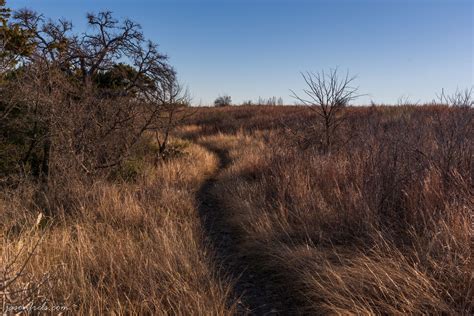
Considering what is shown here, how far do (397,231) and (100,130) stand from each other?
5.44 metres

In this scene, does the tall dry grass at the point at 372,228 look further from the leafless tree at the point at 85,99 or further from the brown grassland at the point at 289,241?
the leafless tree at the point at 85,99

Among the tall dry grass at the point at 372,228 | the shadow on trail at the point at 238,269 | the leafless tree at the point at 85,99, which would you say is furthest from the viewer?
the leafless tree at the point at 85,99

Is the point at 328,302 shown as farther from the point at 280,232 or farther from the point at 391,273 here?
the point at 280,232

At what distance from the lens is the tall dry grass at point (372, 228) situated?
2396 mm

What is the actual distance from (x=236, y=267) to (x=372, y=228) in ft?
4.97

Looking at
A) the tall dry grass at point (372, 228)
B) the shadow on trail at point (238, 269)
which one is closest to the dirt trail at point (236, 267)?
the shadow on trail at point (238, 269)

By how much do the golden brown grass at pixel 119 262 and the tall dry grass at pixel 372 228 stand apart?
74cm

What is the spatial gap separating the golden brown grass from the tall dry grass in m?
0.74

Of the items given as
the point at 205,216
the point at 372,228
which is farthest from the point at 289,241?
the point at 205,216

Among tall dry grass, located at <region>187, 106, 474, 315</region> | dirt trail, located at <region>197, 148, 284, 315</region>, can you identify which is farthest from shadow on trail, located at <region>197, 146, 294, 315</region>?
tall dry grass, located at <region>187, 106, 474, 315</region>

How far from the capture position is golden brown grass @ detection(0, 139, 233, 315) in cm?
248

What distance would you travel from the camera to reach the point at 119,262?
3.04 metres

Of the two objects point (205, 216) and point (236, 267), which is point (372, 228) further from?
point (205, 216)

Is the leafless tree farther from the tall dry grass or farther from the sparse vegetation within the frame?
the tall dry grass
